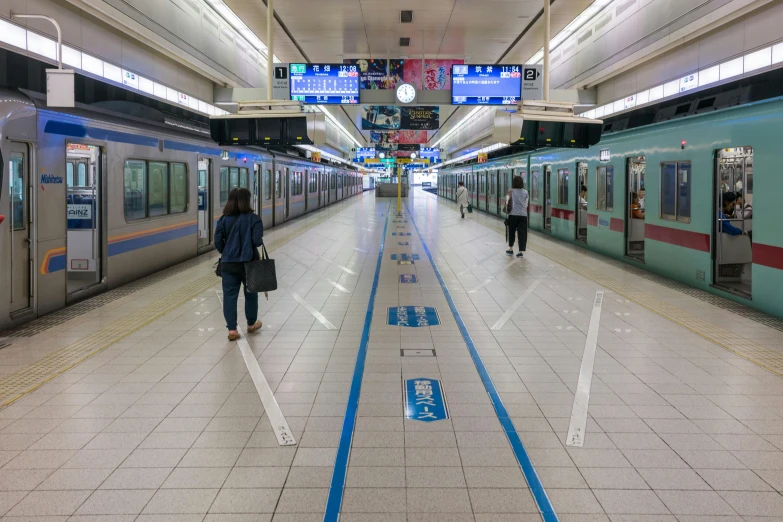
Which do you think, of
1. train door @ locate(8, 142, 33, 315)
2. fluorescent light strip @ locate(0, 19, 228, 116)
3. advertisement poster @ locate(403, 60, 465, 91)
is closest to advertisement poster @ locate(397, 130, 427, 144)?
advertisement poster @ locate(403, 60, 465, 91)

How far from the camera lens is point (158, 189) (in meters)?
10.9

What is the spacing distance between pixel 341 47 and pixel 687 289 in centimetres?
878

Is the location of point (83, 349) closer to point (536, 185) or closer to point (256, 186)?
point (256, 186)

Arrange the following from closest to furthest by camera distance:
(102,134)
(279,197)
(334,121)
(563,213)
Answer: (102,134) < (563,213) < (279,197) < (334,121)

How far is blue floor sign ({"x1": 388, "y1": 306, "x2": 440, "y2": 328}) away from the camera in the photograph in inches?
291

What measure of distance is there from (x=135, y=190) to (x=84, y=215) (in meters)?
0.98

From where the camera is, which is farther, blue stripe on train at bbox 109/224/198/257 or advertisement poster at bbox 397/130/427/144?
advertisement poster at bbox 397/130/427/144

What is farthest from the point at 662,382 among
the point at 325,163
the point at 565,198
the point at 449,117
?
the point at 325,163

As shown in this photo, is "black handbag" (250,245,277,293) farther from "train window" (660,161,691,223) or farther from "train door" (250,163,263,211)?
"train door" (250,163,263,211)

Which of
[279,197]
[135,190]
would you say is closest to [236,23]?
[135,190]

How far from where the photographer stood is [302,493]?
3312mm

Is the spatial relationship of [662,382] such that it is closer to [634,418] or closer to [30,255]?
[634,418]

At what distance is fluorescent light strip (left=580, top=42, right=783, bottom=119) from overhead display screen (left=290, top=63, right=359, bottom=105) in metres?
5.34

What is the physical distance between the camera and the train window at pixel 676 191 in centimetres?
955
